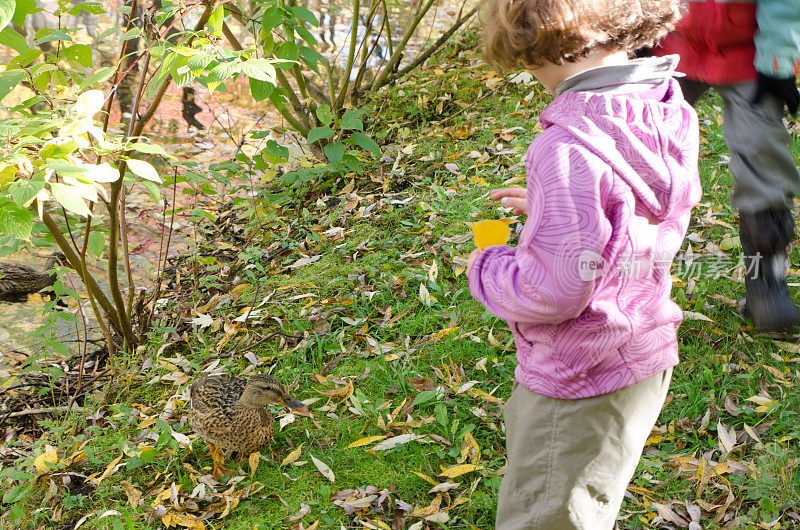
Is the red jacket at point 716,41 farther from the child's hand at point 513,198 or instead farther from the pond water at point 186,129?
Result: the pond water at point 186,129

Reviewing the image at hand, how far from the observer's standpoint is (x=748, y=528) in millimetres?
2436

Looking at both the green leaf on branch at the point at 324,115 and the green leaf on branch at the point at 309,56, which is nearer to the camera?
the green leaf on branch at the point at 309,56

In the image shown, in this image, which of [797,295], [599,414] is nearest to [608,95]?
[599,414]

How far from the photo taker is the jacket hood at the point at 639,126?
5.26 feet

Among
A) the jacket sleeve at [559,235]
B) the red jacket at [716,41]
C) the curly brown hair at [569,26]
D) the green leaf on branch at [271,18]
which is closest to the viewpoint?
the jacket sleeve at [559,235]

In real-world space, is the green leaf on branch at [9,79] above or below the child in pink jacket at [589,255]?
above

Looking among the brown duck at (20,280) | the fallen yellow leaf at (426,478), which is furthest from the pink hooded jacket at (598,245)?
the brown duck at (20,280)

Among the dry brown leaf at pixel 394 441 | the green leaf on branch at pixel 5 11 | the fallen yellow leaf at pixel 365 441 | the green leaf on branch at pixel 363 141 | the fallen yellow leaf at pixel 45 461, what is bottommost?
the dry brown leaf at pixel 394 441

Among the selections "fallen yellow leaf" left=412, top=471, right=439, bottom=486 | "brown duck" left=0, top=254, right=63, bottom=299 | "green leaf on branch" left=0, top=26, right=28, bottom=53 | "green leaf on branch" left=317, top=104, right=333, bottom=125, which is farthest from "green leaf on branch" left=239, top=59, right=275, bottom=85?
"brown duck" left=0, top=254, right=63, bottom=299

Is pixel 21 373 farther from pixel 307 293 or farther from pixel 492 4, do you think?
pixel 492 4

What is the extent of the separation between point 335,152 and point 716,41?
3015 millimetres

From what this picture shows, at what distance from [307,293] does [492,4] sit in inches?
103

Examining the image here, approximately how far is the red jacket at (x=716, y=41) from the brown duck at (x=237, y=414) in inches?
90.1

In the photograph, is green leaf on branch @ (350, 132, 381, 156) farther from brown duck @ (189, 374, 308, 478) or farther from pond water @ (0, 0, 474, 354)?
brown duck @ (189, 374, 308, 478)
